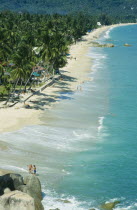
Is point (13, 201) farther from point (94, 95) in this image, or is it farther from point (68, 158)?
point (94, 95)

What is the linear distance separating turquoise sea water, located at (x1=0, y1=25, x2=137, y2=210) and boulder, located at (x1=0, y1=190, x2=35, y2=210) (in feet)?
15.5

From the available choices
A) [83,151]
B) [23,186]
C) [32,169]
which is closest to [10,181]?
[23,186]

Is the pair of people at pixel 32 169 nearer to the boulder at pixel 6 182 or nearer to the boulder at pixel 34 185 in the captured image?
the boulder at pixel 34 185

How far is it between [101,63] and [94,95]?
51332mm

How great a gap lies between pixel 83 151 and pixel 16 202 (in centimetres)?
1798

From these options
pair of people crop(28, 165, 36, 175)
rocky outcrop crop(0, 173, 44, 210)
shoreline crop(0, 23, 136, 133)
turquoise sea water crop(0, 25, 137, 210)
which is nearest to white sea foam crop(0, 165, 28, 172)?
turquoise sea water crop(0, 25, 137, 210)

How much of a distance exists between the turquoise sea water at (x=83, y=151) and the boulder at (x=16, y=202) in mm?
4722

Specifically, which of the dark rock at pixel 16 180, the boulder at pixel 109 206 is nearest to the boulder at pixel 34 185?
the dark rock at pixel 16 180

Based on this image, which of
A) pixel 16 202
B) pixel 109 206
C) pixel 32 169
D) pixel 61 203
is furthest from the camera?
pixel 32 169

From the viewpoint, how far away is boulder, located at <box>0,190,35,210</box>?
28766 millimetres

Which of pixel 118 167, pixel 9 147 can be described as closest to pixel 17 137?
pixel 9 147

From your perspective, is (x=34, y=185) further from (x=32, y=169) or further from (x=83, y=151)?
(x=83, y=151)

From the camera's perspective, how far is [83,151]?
1807 inches

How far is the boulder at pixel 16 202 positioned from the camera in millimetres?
28766
